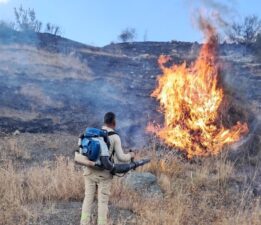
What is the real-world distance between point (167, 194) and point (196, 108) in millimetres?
4040

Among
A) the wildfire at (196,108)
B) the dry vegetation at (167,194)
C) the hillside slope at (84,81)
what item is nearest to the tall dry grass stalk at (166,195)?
the dry vegetation at (167,194)

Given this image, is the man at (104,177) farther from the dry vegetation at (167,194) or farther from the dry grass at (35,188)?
the dry grass at (35,188)

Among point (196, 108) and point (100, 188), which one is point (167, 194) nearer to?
point (100, 188)

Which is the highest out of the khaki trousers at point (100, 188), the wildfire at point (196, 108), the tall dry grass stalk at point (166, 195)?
the wildfire at point (196, 108)

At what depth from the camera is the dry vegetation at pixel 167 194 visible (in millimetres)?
7156

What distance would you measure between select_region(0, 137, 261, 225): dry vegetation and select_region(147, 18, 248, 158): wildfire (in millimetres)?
1121

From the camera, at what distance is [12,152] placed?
12906 millimetres

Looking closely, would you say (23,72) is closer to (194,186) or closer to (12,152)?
(12,152)

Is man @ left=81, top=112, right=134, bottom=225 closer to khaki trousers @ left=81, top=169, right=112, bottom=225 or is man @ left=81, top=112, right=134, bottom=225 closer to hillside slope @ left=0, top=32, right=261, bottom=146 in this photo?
khaki trousers @ left=81, top=169, right=112, bottom=225

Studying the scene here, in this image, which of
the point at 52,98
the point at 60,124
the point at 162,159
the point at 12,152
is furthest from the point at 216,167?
the point at 52,98

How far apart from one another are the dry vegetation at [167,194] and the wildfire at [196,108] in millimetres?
1121

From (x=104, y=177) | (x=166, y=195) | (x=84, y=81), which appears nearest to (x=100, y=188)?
(x=104, y=177)

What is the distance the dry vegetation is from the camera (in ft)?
23.5

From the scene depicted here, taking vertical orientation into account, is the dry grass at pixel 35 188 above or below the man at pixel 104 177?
below
